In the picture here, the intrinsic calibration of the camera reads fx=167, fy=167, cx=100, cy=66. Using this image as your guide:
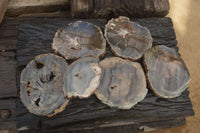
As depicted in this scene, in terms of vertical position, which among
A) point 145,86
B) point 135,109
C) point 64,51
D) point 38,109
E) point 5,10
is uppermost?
point 5,10

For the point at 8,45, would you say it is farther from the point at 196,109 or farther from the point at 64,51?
the point at 196,109

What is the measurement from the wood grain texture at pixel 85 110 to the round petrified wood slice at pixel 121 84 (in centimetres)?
19

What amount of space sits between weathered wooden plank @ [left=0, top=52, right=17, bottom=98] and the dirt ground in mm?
2973

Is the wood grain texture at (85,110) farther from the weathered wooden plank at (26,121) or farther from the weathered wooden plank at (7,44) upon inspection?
the weathered wooden plank at (7,44)

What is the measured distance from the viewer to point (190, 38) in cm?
377

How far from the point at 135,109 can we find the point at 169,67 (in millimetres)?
707

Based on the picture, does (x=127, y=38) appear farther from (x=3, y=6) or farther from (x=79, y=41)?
(x=3, y=6)

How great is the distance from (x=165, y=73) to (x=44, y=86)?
1513 millimetres

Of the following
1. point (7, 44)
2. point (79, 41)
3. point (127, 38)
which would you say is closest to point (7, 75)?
point (7, 44)

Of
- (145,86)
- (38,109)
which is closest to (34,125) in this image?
(38,109)

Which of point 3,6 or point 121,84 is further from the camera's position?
point 3,6

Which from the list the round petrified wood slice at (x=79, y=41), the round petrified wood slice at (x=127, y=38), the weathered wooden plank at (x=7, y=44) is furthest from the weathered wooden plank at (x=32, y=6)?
the round petrified wood slice at (x=127, y=38)

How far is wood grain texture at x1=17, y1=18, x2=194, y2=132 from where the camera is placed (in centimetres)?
205

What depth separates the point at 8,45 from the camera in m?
2.55
